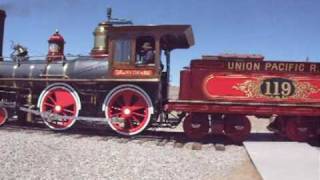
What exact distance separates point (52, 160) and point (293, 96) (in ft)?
20.1

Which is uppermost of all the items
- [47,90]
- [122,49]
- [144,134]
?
[122,49]

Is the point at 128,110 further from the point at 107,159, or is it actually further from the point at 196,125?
the point at 107,159

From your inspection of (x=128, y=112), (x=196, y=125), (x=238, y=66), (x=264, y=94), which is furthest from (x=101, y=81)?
(x=264, y=94)

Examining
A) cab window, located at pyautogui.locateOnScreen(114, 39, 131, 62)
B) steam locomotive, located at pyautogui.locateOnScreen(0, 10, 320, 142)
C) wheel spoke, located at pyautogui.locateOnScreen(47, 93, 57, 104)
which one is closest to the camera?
steam locomotive, located at pyautogui.locateOnScreen(0, 10, 320, 142)

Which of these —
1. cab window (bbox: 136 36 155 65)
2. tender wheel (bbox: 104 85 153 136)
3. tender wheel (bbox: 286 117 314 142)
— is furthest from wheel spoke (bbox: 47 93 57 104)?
tender wheel (bbox: 286 117 314 142)

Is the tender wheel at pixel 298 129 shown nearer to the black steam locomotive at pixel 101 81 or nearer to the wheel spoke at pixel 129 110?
the black steam locomotive at pixel 101 81

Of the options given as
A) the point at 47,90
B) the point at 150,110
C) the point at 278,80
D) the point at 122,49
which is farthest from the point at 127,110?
the point at 278,80

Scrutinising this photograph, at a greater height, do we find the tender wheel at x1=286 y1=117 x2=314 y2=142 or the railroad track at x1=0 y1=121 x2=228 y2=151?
the tender wheel at x1=286 y1=117 x2=314 y2=142

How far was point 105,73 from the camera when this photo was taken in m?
12.0

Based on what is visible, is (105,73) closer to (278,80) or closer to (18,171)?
(278,80)

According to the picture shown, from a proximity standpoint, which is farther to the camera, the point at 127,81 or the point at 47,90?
the point at 47,90

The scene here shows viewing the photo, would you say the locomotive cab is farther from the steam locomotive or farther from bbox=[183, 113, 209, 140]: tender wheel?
bbox=[183, 113, 209, 140]: tender wheel

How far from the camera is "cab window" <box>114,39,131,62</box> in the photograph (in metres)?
11.7

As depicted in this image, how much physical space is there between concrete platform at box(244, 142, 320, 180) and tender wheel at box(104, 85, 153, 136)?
2.65 metres
